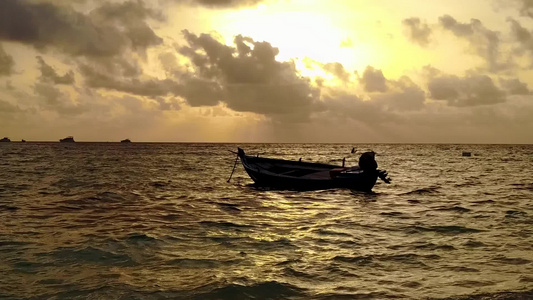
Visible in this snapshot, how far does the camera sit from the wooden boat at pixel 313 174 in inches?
1035

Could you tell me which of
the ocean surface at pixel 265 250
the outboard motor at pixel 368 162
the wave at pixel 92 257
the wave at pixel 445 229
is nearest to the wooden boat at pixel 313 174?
the outboard motor at pixel 368 162

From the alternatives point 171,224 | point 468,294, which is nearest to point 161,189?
point 171,224

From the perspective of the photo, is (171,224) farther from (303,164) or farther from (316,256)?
(303,164)

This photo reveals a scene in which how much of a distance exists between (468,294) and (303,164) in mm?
24709

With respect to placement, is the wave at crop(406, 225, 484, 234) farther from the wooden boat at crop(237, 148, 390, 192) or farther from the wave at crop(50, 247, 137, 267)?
the wooden boat at crop(237, 148, 390, 192)

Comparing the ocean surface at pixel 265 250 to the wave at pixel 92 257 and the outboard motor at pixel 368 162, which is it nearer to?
the wave at pixel 92 257

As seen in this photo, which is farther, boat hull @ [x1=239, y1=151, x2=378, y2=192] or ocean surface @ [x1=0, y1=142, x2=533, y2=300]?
boat hull @ [x1=239, y1=151, x2=378, y2=192]

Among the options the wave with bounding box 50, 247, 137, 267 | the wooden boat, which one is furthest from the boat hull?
the wave with bounding box 50, 247, 137, 267

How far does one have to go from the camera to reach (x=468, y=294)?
289 inches

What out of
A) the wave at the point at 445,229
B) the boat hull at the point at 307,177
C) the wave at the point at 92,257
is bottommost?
the wave at the point at 92,257

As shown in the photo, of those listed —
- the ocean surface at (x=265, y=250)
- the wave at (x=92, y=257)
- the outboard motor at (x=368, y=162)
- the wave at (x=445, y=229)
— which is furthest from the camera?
the outboard motor at (x=368, y=162)

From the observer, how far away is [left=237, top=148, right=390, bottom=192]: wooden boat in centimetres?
2630

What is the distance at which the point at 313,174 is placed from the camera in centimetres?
3083

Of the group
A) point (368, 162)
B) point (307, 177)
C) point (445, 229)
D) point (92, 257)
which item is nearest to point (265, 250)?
point (92, 257)
